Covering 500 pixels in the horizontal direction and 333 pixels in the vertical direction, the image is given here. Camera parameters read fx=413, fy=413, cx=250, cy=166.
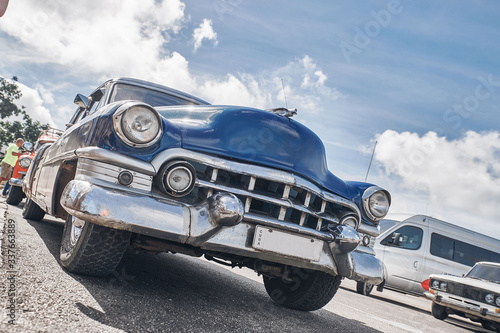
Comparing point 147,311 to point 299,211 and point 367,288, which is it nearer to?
point 299,211

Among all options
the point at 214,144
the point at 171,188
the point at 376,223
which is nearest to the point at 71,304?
the point at 171,188

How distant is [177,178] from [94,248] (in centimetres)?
62

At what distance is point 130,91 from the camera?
13.4 ft

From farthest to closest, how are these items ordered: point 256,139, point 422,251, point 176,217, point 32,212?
point 422,251 < point 32,212 < point 256,139 < point 176,217

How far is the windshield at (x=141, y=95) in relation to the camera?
13.2ft

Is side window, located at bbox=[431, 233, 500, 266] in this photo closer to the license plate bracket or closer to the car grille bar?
the car grille bar

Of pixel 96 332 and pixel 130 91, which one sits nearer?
pixel 96 332

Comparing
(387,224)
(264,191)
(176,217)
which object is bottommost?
(176,217)

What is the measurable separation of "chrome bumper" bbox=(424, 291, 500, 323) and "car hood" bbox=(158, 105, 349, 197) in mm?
4831

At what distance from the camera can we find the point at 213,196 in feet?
8.15

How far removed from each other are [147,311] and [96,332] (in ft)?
1.67

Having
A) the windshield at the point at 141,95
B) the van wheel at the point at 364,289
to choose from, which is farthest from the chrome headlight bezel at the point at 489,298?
the windshield at the point at 141,95

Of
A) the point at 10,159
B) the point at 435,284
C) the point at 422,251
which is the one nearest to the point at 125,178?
the point at 435,284

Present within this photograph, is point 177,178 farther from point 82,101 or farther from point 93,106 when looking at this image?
point 82,101
